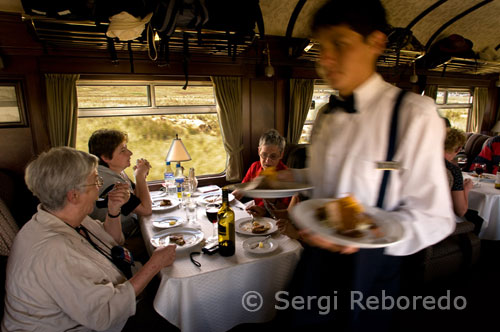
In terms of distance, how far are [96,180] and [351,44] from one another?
1.55m

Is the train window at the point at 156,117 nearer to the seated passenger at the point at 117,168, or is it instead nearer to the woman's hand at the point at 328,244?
the seated passenger at the point at 117,168

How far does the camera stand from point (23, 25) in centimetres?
343

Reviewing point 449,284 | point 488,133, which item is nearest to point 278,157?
point 449,284

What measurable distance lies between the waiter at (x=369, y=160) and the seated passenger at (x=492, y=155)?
16.5 feet

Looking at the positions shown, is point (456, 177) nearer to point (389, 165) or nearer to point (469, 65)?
point (389, 165)

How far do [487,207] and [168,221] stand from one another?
12.6 feet

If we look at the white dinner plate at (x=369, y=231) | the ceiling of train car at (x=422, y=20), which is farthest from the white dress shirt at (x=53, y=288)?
the ceiling of train car at (x=422, y=20)

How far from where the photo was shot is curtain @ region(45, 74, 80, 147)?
11.8ft

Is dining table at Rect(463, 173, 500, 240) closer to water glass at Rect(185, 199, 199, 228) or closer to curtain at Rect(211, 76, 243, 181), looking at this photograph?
curtain at Rect(211, 76, 243, 181)

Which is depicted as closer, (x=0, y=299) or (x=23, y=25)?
(x=0, y=299)

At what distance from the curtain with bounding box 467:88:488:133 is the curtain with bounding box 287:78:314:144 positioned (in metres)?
5.80

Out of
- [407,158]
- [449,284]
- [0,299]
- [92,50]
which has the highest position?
[92,50]

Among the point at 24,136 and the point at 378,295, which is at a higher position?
the point at 24,136

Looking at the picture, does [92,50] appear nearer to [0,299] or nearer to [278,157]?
[278,157]
